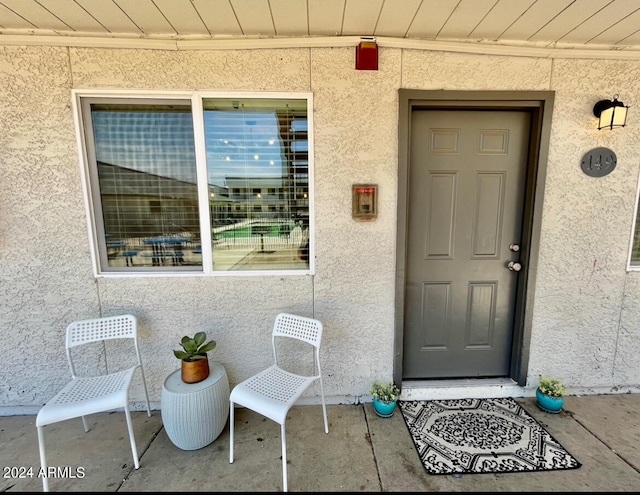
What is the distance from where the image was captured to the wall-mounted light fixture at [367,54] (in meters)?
2.02

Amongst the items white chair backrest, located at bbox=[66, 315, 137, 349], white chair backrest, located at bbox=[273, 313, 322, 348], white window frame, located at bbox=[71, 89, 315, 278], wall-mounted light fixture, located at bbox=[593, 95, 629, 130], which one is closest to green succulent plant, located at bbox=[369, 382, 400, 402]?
white chair backrest, located at bbox=[273, 313, 322, 348]

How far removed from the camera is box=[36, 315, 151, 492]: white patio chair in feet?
5.45

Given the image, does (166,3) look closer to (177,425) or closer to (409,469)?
(177,425)

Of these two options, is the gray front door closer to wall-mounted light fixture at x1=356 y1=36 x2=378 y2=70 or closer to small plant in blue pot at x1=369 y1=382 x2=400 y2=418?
small plant in blue pot at x1=369 y1=382 x2=400 y2=418

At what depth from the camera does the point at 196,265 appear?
2322mm

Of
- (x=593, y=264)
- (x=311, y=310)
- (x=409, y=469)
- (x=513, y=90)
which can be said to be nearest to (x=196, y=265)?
(x=311, y=310)

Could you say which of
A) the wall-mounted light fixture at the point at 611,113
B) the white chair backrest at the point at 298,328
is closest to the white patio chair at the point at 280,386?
the white chair backrest at the point at 298,328

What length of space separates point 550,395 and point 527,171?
5.96 ft

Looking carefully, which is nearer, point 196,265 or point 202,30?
point 202,30

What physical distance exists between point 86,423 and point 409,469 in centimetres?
240

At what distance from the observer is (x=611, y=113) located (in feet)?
6.87

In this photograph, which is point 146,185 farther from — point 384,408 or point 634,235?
point 634,235

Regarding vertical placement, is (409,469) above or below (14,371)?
below

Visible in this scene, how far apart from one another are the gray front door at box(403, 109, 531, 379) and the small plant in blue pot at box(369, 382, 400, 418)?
339 millimetres
